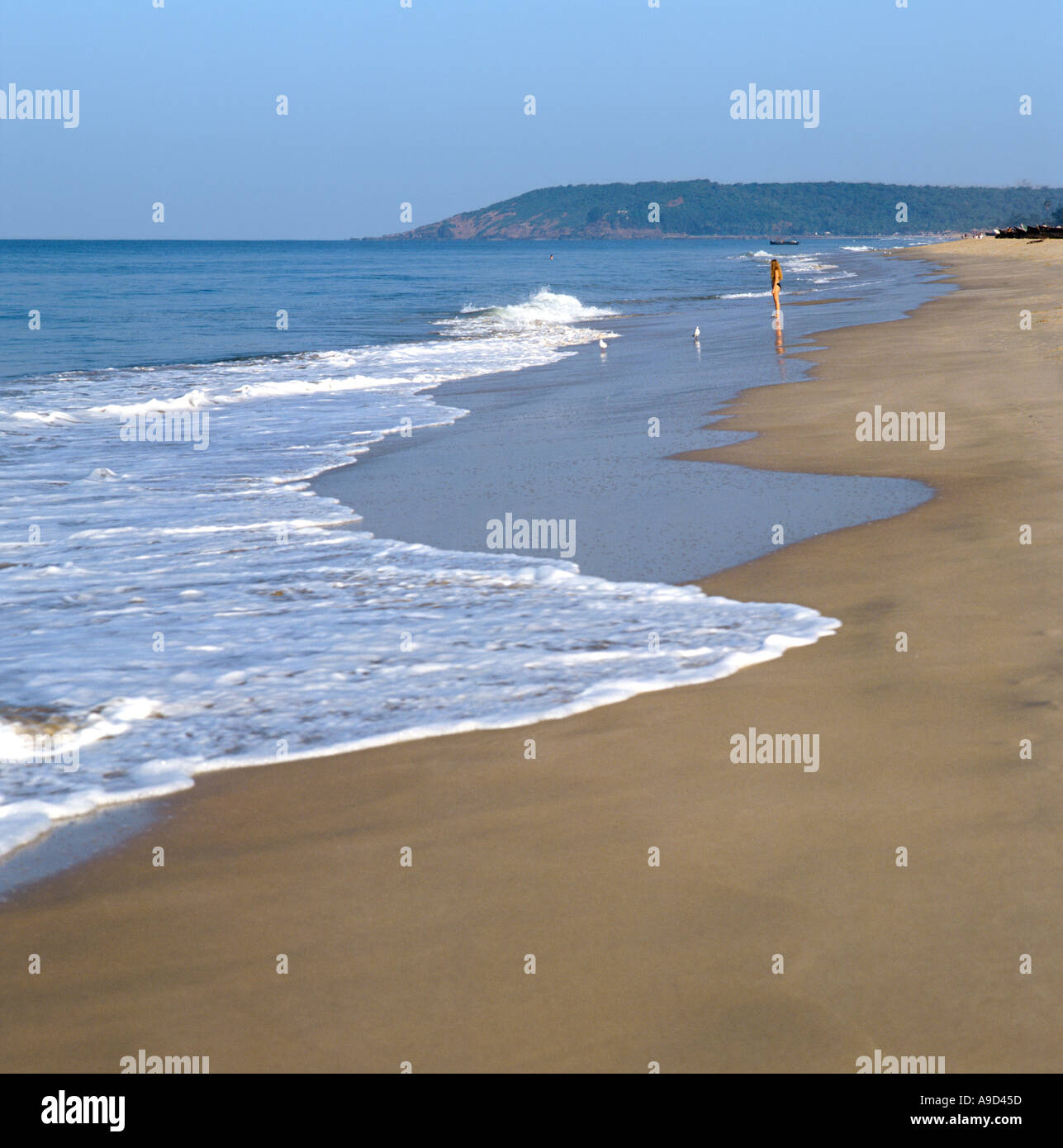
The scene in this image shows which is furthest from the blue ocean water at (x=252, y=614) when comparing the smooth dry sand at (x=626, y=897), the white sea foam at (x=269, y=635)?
the smooth dry sand at (x=626, y=897)

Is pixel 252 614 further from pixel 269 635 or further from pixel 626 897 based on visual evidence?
pixel 626 897

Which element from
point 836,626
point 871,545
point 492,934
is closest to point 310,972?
point 492,934

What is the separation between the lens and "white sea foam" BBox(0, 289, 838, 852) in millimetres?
4695

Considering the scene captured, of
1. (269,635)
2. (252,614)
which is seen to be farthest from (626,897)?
(252,614)

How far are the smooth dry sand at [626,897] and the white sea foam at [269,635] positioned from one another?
0.34m

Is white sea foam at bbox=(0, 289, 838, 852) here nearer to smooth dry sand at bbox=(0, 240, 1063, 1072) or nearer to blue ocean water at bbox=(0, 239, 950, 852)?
blue ocean water at bbox=(0, 239, 950, 852)

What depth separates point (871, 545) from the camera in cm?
709

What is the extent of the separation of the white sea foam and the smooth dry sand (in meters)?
0.34

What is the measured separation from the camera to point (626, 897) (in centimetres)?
328

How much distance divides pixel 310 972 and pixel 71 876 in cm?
111

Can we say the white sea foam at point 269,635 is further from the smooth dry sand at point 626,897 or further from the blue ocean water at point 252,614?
the smooth dry sand at point 626,897

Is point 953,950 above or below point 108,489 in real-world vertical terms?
below

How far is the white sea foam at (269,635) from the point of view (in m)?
4.70
